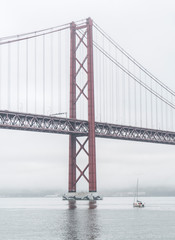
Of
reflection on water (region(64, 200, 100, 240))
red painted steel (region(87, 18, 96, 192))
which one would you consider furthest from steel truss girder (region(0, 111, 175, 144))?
reflection on water (region(64, 200, 100, 240))

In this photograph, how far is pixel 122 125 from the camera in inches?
3821

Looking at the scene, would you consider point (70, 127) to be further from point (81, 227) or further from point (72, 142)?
point (81, 227)

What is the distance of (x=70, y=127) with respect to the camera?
89875mm

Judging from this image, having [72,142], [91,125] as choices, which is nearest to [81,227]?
[91,125]

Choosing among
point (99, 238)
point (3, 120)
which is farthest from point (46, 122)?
point (99, 238)

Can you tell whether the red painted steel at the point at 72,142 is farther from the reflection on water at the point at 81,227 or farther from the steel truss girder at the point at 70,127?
the reflection on water at the point at 81,227

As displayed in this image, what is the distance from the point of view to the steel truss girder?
267 feet

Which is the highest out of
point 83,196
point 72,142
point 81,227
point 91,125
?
point 91,125

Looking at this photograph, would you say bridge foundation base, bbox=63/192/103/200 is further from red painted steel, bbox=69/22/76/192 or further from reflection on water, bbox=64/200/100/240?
reflection on water, bbox=64/200/100/240

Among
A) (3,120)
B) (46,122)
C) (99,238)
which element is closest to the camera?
(99,238)

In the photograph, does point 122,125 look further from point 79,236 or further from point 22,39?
point 79,236

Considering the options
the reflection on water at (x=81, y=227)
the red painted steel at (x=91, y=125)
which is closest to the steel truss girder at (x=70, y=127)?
the red painted steel at (x=91, y=125)

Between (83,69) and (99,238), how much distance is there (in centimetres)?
5286

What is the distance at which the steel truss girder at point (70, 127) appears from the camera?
81312mm
